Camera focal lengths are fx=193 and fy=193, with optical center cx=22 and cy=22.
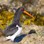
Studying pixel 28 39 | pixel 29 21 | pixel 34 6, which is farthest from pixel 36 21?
pixel 28 39

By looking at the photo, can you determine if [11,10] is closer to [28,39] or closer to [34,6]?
[34,6]

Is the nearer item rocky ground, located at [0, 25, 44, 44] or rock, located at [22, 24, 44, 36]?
rocky ground, located at [0, 25, 44, 44]

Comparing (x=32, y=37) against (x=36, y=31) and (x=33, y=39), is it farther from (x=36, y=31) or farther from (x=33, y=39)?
(x=36, y=31)

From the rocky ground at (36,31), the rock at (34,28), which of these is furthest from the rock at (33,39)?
the rock at (34,28)

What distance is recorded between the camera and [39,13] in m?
2.55

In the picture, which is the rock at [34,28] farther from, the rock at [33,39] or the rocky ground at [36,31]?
the rock at [33,39]

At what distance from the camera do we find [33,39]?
6.62ft

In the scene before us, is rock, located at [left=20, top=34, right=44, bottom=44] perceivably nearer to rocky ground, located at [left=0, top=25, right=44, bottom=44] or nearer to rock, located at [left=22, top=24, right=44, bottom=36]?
rocky ground, located at [left=0, top=25, right=44, bottom=44]

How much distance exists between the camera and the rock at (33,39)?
1962 mm

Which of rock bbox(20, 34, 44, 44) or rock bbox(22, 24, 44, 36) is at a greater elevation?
→ rock bbox(20, 34, 44, 44)

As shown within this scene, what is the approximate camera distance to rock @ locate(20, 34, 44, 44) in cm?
196

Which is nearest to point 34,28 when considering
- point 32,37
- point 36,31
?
point 36,31

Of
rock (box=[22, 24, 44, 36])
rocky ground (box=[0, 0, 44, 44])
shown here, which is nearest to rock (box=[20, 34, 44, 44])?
rocky ground (box=[0, 0, 44, 44])

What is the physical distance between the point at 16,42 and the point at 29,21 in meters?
0.51
